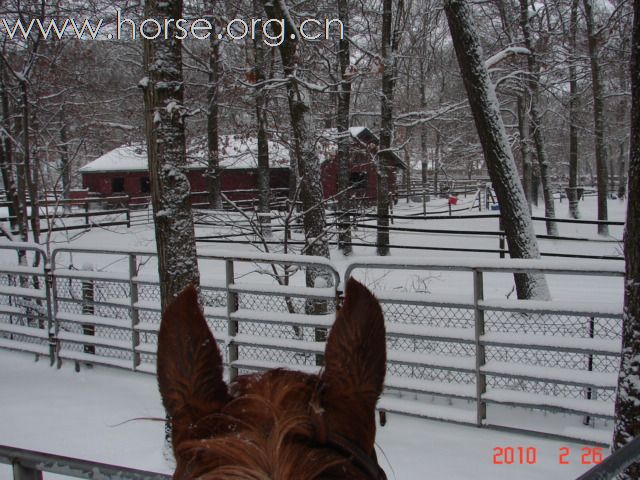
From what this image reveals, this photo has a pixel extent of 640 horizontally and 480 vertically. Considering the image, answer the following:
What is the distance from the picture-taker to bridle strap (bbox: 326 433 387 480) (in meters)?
0.93

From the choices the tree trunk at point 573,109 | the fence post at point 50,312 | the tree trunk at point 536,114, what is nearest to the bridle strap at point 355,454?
the fence post at point 50,312

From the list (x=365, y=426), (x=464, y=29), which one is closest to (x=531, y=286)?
(x=464, y=29)

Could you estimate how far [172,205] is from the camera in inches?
176

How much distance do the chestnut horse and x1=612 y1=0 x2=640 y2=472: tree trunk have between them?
242cm

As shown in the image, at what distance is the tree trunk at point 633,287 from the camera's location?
2889mm

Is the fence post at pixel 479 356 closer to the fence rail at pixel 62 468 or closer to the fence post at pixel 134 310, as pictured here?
the fence rail at pixel 62 468

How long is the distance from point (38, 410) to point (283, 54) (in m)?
5.90

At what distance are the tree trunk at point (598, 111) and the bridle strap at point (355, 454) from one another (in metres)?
19.7

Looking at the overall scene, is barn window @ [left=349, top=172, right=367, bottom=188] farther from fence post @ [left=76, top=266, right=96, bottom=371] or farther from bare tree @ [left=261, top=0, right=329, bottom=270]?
fence post @ [left=76, top=266, right=96, bottom=371]

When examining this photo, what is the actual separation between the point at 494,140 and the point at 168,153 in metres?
5.84

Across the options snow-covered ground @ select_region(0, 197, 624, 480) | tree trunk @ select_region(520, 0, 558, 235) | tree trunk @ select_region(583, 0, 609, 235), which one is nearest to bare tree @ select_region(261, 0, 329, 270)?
snow-covered ground @ select_region(0, 197, 624, 480)

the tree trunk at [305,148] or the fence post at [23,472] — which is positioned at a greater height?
the tree trunk at [305,148]

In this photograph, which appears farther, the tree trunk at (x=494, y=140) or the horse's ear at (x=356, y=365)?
the tree trunk at (x=494, y=140)

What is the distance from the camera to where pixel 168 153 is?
4391 mm
